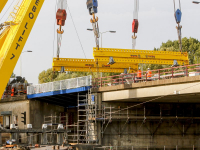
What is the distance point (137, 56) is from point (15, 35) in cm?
1417

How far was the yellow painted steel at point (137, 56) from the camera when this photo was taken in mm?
44825

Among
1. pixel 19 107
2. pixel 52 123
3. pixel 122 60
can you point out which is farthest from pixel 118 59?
pixel 19 107

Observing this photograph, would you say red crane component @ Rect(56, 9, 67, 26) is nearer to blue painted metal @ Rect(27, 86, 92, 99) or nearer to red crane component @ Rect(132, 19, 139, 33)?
blue painted metal @ Rect(27, 86, 92, 99)

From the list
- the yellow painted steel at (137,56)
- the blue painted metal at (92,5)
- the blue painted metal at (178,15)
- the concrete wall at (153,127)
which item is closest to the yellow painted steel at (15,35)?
the blue painted metal at (92,5)

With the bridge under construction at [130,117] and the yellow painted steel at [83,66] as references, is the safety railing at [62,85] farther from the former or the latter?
the yellow painted steel at [83,66]

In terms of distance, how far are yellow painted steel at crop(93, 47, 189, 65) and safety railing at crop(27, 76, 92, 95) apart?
436 centimetres

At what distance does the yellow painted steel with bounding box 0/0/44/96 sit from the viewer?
3869 cm

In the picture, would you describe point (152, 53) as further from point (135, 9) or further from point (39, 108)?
point (39, 108)

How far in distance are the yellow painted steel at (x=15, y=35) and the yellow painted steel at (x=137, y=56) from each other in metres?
7.45

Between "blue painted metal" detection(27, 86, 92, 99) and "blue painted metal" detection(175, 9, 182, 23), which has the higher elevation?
"blue painted metal" detection(175, 9, 182, 23)

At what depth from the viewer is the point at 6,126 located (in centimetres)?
6506

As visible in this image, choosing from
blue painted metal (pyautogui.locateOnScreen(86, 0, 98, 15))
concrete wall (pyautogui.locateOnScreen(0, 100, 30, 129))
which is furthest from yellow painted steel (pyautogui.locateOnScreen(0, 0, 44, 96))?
concrete wall (pyautogui.locateOnScreen(0, 100, 30, 129))

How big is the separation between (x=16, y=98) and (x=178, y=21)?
25.6 meters

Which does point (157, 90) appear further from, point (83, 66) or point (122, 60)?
point (83, 66)
